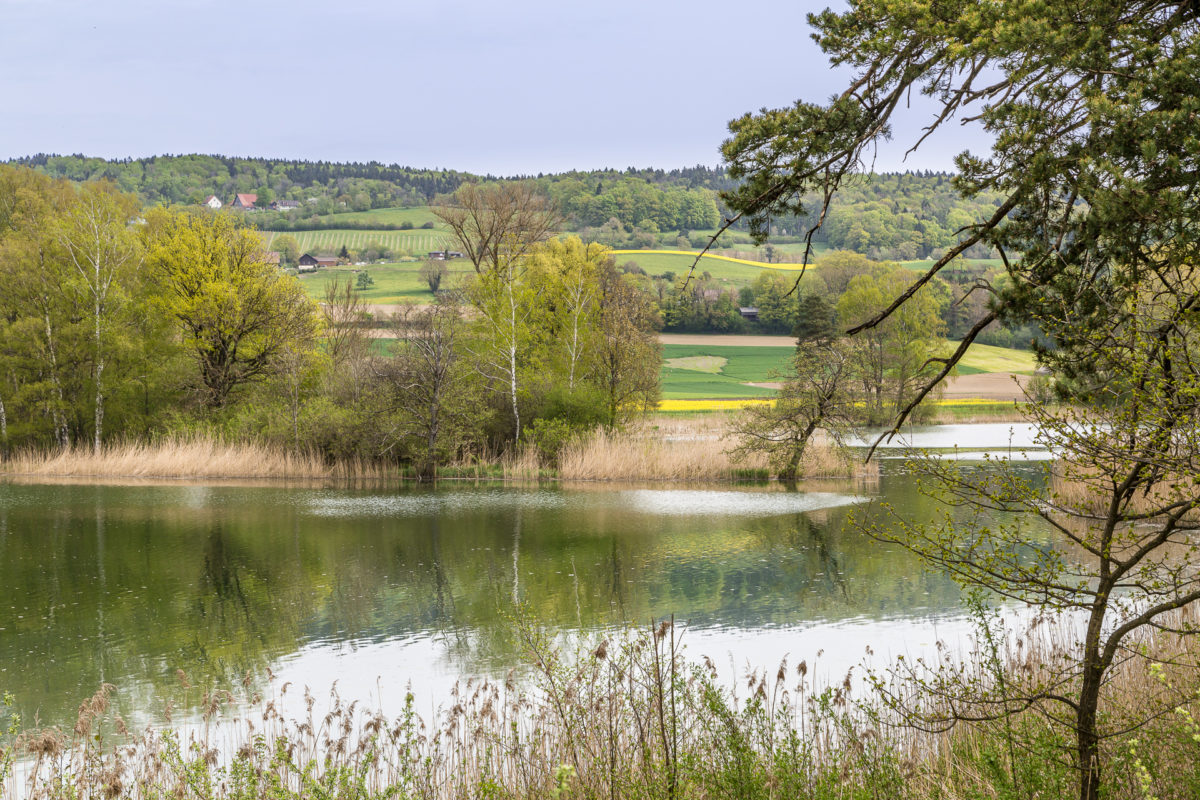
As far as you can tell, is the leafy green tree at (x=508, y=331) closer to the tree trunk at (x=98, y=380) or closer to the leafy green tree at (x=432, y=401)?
the leafy green tree at (x=432, y=401)

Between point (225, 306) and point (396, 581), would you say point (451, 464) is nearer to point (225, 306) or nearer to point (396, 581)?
point (225, 306)

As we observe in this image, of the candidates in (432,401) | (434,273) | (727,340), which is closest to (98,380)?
(432,401)

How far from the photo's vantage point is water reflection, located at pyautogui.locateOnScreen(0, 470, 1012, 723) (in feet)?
35.0

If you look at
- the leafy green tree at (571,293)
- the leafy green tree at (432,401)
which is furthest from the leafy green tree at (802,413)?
the leafy green tree at (432,401)

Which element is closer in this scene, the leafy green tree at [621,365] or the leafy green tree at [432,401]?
the leafy green tree at [432,401]

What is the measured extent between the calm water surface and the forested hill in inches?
2987

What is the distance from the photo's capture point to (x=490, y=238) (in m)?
45.5

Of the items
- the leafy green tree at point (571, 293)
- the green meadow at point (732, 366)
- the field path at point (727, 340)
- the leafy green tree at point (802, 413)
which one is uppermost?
the leafy green tree at point (571, 293)

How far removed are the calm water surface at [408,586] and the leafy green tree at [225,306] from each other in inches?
417

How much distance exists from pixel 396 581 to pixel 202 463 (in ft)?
56.2

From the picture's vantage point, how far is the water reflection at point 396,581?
1066 centimetres

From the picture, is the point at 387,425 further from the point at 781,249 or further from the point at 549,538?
the point at 781,249

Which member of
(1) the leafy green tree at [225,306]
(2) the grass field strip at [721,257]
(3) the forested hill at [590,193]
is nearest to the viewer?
(1) the leafy green tree at [225,306]

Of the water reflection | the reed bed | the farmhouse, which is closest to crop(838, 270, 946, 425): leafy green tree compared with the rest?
the reed bed
